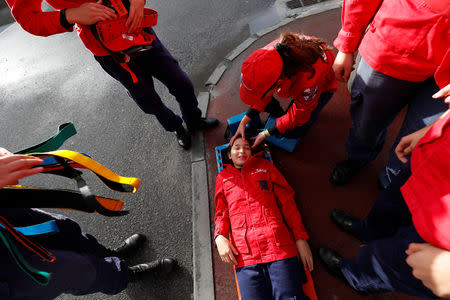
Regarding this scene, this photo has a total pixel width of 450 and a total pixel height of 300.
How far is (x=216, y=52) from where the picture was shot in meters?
3.83

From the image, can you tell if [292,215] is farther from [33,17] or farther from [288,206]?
[33,17]

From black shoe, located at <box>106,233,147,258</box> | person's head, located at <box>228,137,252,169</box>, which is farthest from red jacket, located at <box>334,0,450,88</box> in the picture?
black shoe, located at <box>106,233,147,258</box>

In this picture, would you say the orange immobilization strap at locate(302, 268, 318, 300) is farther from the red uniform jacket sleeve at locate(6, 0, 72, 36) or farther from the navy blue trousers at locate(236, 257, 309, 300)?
the red uniform jacket sleeve at locate(6, 0, 72, 36)

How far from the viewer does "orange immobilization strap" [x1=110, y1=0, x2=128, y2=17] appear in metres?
1.58

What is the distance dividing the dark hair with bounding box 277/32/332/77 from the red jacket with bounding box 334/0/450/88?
23 centimetres

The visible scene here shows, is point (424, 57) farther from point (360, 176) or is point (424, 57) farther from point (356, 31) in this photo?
point (360, 176)

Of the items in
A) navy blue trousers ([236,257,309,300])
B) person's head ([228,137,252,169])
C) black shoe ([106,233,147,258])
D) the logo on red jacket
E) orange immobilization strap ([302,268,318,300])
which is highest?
the logo on red jacket

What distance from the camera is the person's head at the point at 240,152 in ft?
7.09

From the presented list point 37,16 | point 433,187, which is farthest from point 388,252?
point 37,16

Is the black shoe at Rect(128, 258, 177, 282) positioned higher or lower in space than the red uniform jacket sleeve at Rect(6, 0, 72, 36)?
lower

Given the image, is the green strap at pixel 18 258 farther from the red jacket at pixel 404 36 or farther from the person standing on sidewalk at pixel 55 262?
the red jacket at pixel 404 36

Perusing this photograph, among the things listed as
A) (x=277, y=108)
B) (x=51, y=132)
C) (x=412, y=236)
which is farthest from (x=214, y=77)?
(x=412, y=236)

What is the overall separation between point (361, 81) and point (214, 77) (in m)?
2.28

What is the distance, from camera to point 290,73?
65.8 inches
